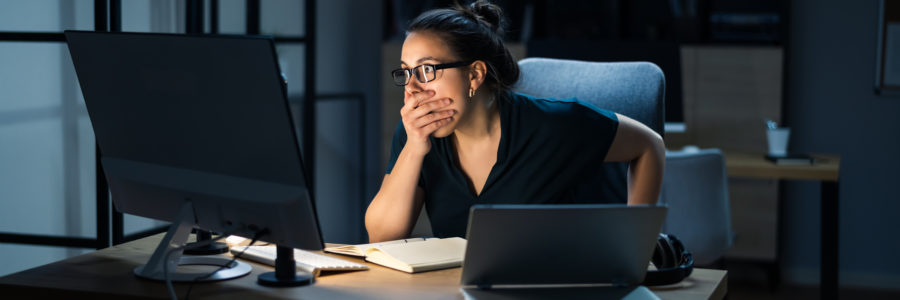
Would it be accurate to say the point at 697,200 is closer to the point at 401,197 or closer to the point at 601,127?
the point at 601,127

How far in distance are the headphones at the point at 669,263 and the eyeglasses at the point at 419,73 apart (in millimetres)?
497

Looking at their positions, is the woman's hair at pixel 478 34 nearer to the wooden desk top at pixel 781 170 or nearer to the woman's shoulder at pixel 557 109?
the woman's shoulder at pixel 557 109

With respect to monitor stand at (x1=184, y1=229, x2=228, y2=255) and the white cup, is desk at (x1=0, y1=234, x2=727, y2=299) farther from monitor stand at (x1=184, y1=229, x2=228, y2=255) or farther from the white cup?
the white cup

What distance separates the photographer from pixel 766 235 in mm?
3795

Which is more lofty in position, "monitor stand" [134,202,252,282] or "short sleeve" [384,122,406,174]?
"short sleeve" [384,122,406,174]

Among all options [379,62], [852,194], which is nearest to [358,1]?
[379,62]

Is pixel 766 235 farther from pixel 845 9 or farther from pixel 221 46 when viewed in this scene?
pixel 221 46

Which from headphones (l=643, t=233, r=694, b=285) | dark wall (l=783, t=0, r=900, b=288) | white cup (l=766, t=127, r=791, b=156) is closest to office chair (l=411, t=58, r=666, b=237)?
headphones (l=643, t=233, r=694, b=285)

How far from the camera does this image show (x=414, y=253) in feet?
4.56

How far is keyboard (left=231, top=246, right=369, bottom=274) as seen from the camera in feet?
4.33

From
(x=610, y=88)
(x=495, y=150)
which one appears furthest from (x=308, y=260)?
(x=610, y=88)

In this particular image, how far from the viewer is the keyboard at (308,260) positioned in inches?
51.9

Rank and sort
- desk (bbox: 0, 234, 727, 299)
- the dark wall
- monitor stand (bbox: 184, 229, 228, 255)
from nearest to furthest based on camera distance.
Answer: desk (bbox: 0, 234, 727, 299)
monitor stand (bbox: 184, 229, 228, 255)
the dark wall

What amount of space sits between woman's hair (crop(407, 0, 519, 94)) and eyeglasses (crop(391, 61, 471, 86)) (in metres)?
0.07
